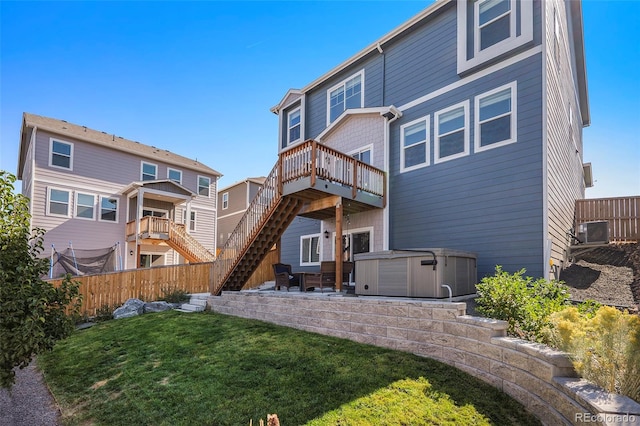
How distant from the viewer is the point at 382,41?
12.2 meters

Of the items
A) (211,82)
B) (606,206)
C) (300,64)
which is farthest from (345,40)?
(606,206)

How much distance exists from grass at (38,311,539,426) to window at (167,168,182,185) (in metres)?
16.5

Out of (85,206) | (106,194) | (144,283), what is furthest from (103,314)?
(106,194)

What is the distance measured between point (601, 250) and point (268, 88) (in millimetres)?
14061

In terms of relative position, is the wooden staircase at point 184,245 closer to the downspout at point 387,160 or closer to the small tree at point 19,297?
the downspout at point 387,160

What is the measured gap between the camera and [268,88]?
1664cm

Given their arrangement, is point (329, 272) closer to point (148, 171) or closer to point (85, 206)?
point (85, 206)

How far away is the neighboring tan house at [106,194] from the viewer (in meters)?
17.7

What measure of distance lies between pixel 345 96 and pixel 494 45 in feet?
18.8

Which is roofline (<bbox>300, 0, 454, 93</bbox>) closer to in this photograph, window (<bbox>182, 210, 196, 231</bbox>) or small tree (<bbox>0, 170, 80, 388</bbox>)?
small tree (<bbox>0, 170, 80, 388</bbox>)

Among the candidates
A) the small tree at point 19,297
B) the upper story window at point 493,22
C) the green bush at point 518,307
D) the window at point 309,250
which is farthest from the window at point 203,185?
the green bush at point 518,307

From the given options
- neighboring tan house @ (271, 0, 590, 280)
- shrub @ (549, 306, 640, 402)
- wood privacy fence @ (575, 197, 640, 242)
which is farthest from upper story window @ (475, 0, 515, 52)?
shrub @ (549, 306, 640, 402)

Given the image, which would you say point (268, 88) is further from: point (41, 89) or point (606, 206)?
point (606, 206)

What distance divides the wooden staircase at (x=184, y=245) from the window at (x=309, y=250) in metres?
8.09
